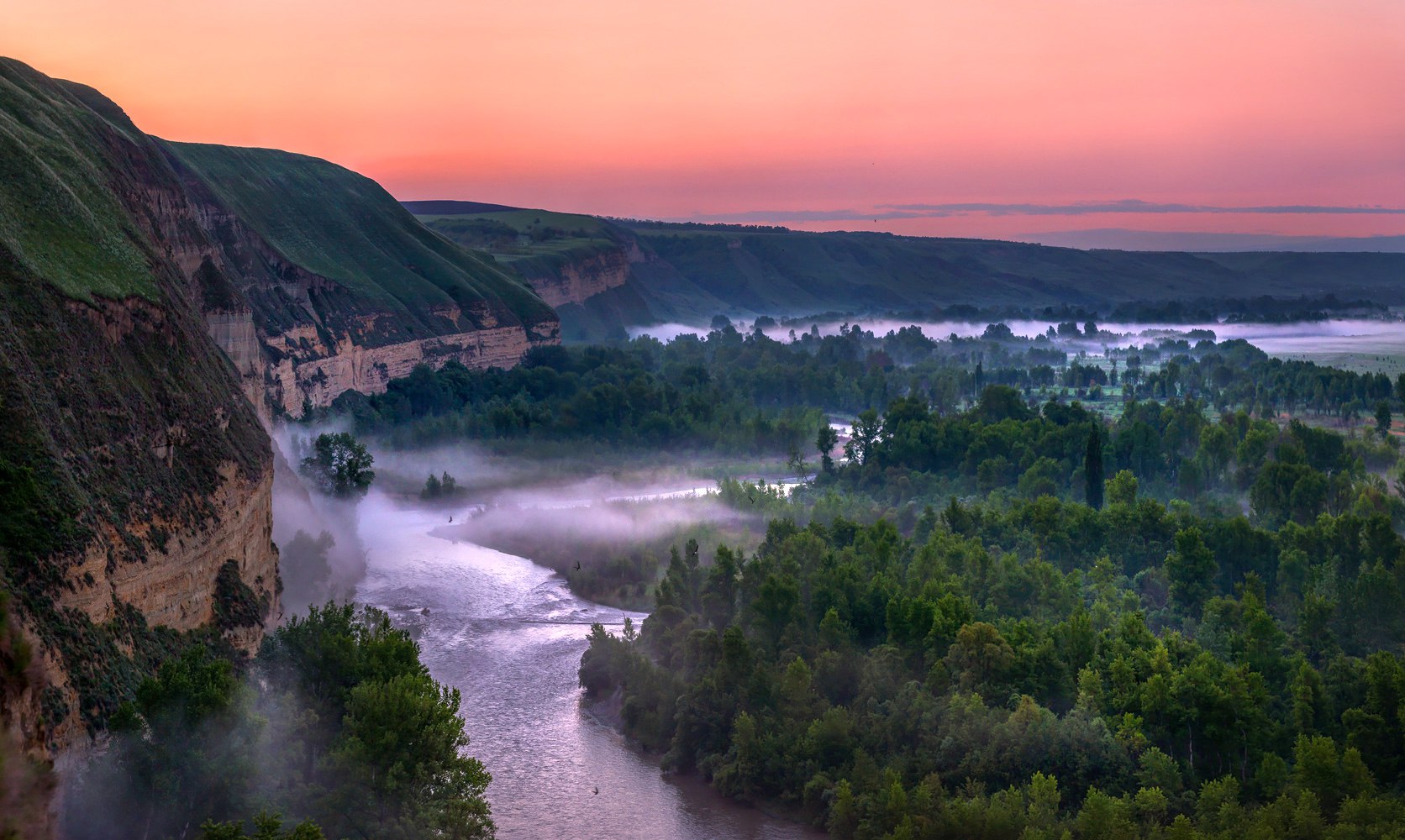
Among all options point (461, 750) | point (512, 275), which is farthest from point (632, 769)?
point (512, 275)

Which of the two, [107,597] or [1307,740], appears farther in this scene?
[1307,740]

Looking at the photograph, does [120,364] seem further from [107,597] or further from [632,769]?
[632,769]

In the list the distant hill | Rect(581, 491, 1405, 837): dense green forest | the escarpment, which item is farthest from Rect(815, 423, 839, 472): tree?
the escarpment

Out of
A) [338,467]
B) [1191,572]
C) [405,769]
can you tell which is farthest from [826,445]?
[405,769]

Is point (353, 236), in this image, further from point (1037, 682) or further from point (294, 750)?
point (294, 750)

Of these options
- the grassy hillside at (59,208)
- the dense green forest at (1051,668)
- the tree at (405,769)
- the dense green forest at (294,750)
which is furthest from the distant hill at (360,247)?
the tree at (405,769)

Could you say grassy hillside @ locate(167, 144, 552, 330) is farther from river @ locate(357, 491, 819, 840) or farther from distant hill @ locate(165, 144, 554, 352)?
river @ locate(357, 491, 819, 840)
